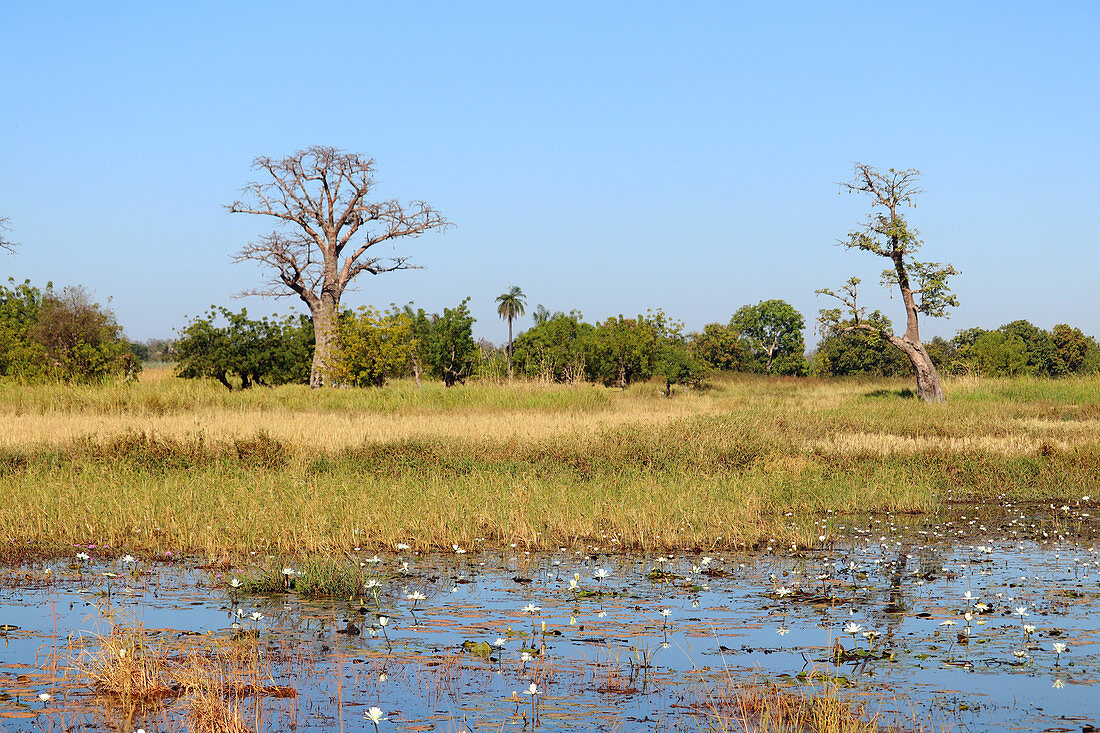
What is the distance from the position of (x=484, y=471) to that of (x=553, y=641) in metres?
8.15

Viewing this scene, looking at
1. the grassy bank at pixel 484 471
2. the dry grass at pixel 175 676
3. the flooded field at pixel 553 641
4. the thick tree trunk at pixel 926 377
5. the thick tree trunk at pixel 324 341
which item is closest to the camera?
the dry grass at pixel 175 676

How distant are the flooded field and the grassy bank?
30.5 inches

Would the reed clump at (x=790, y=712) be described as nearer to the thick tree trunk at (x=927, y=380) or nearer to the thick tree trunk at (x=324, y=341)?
the thick tree trunk at (x=927, y=380)

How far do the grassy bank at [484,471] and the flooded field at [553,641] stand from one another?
2.54 ft

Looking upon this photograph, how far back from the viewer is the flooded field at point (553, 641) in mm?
4875

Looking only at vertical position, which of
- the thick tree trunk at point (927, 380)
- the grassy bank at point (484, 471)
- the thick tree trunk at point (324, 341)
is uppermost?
the thick tree trunk at point (324, 341)

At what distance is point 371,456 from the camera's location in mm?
15711

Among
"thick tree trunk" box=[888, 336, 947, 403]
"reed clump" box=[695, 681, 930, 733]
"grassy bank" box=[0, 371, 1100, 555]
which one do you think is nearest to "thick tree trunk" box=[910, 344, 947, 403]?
"thick tree trunk" box=[888, 336, 947, 403]

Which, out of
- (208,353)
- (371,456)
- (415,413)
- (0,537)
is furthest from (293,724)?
(208,353)

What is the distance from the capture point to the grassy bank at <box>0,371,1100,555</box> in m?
9.94

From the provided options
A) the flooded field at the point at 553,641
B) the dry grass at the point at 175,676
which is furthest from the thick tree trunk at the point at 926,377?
the dry grass at the point at 175,676

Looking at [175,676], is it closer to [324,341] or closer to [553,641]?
[553,641]

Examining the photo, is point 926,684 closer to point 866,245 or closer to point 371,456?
point 371,456

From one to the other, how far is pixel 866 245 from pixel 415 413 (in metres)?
17.8
